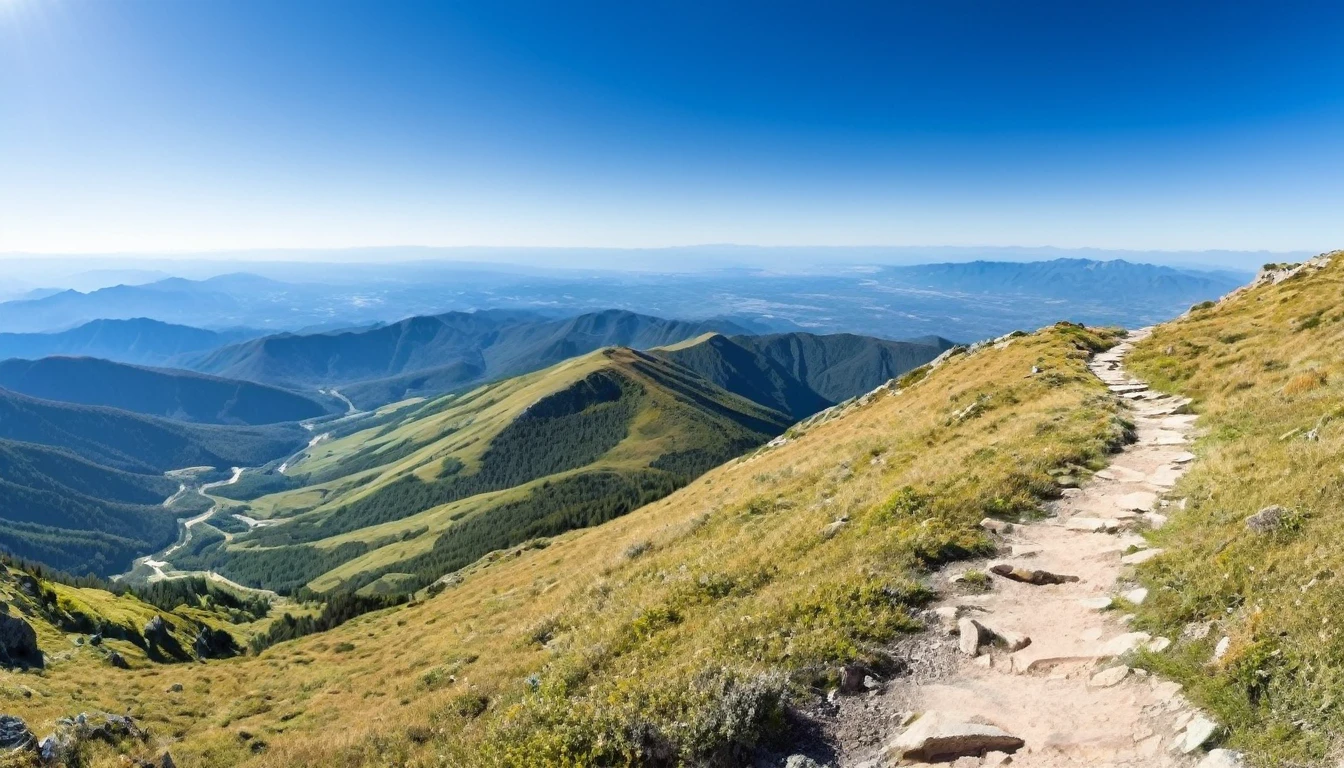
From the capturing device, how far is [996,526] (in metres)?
16.3

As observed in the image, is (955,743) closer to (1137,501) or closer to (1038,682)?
(1038,682)

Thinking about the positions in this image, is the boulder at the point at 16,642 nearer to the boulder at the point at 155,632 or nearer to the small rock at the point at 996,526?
the boulder at the point at 155,632

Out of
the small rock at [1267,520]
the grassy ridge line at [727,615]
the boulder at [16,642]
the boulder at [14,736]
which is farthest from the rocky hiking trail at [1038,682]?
the boulder at [16,642]

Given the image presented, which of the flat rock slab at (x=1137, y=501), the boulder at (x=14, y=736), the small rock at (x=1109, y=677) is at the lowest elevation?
the boulder at (x=14, y=736)

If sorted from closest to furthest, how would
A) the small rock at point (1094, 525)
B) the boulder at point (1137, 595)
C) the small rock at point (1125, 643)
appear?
1. the small rock at point (1125, 643)
2. the boulder at point (1137, 595)
3. the small rock at point (1094, 525)

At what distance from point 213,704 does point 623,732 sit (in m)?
39.9

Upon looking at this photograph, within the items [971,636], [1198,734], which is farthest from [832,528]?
[1198,734]

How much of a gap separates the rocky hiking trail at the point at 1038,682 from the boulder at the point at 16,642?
2016 inches

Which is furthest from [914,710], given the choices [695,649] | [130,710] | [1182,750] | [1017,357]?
[1017,357]

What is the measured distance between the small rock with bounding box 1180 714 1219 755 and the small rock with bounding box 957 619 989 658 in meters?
3.56

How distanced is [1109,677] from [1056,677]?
792mm

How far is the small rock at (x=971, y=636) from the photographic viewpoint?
442 inches

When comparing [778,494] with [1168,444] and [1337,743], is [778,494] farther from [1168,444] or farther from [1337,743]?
[1337,743]

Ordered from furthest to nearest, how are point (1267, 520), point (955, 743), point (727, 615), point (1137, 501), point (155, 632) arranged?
point (155, 632)
point (1137, 501)
point (727, 615)
point (1267, 520)
point (955, 743)
